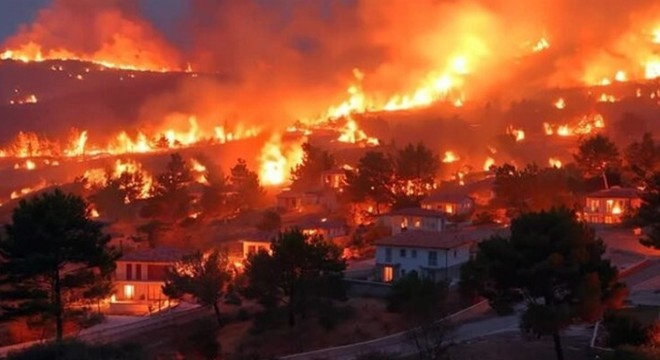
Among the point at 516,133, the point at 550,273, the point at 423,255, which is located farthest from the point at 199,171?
the point at 550,273

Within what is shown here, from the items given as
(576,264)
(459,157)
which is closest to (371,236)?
(576,264)

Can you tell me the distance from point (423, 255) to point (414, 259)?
Result: 0.39 m

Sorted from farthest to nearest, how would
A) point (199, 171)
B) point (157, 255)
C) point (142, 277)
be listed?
point (199, 171)
point (157, 255)
point (142, 277)

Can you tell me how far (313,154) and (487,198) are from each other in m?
14.2

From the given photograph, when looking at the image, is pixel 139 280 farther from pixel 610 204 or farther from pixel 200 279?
pixel 610 204

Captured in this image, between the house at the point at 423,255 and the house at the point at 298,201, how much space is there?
17.9 metres

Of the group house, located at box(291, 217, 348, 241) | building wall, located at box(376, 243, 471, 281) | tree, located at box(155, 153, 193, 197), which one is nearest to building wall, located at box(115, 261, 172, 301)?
house, located at box(291, 217, 348, 241)

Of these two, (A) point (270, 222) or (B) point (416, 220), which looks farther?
(A) point (270, 222)

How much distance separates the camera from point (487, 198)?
168 ft

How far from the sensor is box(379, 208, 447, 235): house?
41.9m

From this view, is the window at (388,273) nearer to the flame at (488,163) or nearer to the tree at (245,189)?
the tree at (245,189)

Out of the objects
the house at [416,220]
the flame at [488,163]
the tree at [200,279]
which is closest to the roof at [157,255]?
the tree at [200,279]

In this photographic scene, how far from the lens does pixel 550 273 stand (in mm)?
20703

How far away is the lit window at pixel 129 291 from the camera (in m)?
36.8
